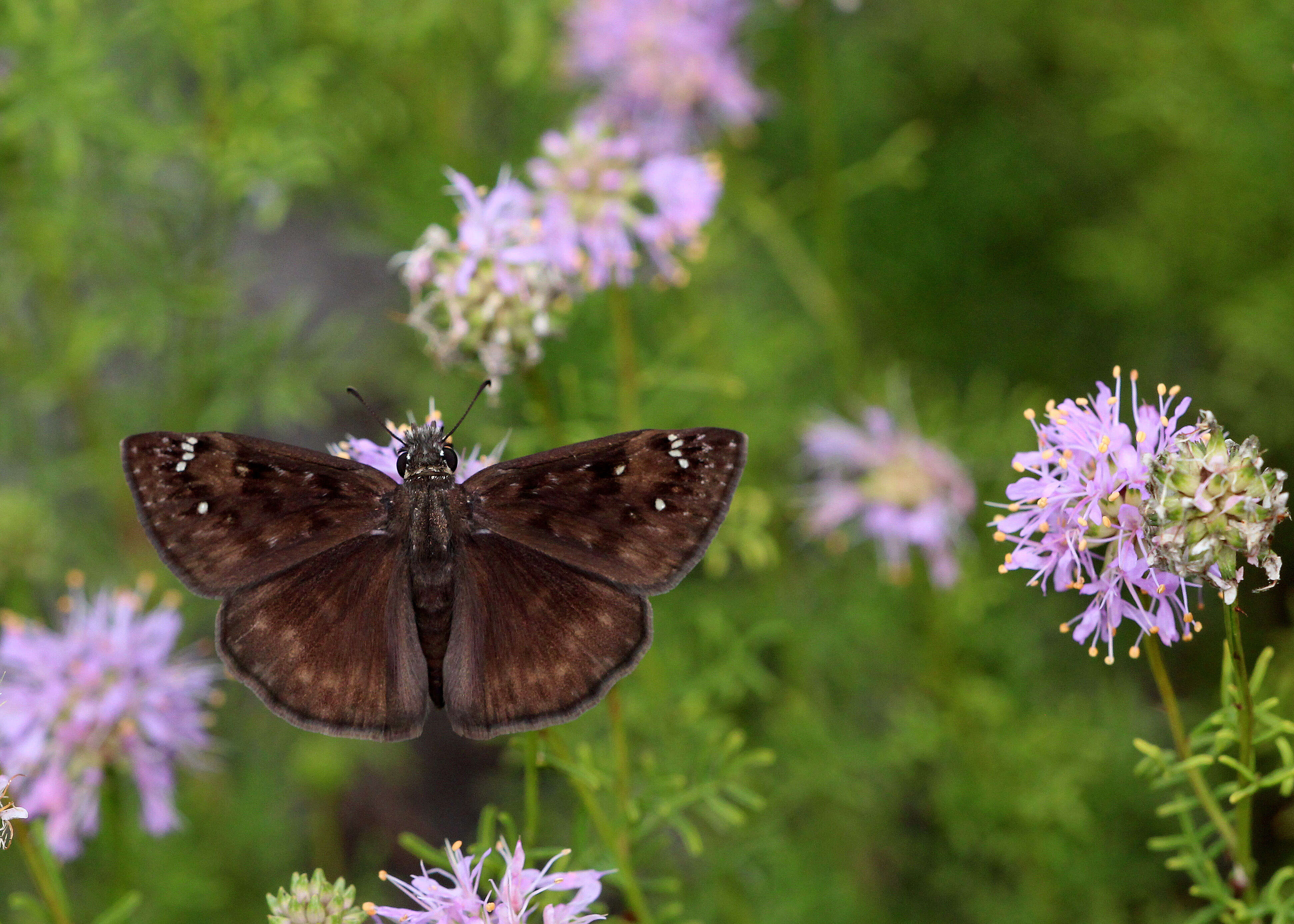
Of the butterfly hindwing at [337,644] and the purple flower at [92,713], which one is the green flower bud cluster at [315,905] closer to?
the butterfly hindwing at [337,644]

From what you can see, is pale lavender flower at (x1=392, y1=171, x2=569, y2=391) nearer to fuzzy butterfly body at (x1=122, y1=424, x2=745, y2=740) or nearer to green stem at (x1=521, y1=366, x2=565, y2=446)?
green stem at (x1=521, y1=366, x2=565, y2=446)

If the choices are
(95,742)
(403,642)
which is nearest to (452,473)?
(403,642)

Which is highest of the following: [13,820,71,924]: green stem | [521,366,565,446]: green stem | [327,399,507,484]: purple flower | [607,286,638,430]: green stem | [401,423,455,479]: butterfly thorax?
[607,286,638,430]: green stem

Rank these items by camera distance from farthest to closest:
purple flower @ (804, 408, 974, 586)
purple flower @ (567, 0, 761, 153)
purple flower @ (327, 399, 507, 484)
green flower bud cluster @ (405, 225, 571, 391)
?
purple flower @ (567, 0, 761, 153) → purple flower @ (804, 408, 974, 586) → green flower bud cluster @ (405, 225, 571, 391) → purple flower @ (327, 399, 507, 484)

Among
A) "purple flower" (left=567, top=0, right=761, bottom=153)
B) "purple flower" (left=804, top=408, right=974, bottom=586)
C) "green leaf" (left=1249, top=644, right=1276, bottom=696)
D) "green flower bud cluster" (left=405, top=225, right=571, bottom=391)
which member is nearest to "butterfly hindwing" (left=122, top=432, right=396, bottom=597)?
"green flower bud cluster" (left=405, top=225, right=571, bottom=391)

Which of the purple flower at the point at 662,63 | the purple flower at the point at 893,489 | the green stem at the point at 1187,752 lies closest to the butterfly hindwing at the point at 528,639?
the green stem at the point at 1187,752

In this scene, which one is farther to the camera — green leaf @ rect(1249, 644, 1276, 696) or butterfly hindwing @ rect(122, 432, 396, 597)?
butterfly hindwing @ rect(122, 432, 396, 597)
